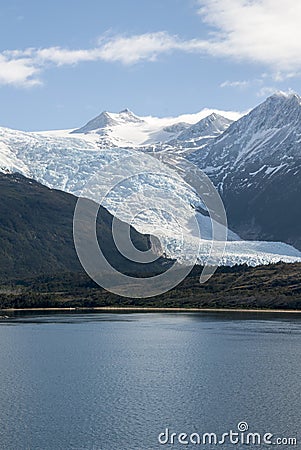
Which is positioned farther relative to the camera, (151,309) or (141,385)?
(151,309)

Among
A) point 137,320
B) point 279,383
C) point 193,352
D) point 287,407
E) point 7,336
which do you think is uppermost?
point 137,320

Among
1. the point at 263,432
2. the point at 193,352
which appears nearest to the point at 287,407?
the point at 263,432

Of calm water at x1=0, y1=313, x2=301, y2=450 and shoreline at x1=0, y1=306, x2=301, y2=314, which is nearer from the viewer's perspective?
calm water at x1=0, y1=313, x2=301, y2=450

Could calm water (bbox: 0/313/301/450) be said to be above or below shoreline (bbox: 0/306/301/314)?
below

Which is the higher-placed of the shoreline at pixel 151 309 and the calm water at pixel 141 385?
the shoreline at pixel 151 309

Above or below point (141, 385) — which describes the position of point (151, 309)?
above

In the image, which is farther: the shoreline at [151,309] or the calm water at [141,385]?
the shoreline at [151,309]

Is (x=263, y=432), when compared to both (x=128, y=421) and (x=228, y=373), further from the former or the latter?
(x=228, y=373)

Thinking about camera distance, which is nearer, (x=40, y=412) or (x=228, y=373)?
(x=40, y=412)
